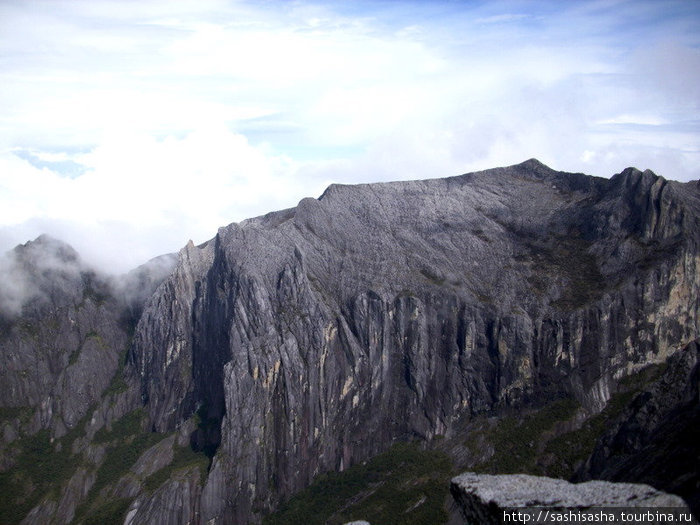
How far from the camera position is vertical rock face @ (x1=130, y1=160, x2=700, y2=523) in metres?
91.7

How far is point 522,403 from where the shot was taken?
9288 cm

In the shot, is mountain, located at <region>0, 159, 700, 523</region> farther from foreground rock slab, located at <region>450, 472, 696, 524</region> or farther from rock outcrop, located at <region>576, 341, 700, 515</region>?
foreground rock slab, located at <region>450, 472, 696, 524</region>

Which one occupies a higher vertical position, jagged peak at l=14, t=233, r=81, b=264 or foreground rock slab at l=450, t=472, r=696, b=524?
jagged peak at l=14, t=233, r=81, b=264

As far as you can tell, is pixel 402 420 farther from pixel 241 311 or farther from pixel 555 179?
pixel 555 179

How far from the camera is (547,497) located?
24.4m

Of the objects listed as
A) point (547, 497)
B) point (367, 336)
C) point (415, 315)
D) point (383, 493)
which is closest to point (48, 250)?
point (367, 336)

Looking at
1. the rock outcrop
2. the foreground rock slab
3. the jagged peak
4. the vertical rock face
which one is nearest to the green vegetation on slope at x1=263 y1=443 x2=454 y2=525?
the vertical rock face

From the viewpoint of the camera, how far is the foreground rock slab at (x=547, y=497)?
2291 cm

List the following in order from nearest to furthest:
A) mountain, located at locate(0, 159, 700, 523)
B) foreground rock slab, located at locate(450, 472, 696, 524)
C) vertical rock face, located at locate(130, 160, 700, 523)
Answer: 1. foreground rock slab, located at locate(450, 472, 696, 524)
2. mountain, located at locate(0, 159, 700, 523)
3. vertical rock face, located at locate(130, 160, 700, 523)

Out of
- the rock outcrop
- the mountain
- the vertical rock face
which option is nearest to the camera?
the rock outcrop

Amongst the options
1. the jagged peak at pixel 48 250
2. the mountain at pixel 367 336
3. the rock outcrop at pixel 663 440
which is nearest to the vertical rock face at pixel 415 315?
the mountain at pixel 367 336

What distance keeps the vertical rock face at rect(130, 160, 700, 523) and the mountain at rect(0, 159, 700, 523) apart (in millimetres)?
311

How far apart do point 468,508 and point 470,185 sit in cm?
9399

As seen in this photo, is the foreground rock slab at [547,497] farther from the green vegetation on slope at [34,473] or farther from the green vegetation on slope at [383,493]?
the green vegetation on slope at [34,473]
